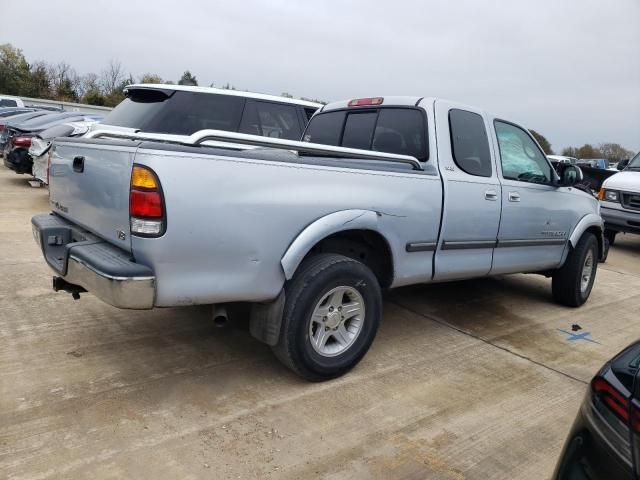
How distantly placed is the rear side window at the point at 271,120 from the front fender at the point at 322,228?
11.3 feet

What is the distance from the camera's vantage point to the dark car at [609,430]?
1.52 meters

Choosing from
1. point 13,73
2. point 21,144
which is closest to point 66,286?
point 21,144

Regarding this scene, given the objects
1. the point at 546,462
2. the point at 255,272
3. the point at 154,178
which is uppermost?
the point at 154,178

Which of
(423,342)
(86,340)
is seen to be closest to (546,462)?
(423,342)

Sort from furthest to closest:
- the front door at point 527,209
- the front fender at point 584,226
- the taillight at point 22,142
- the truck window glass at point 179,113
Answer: the taillight at point 22,142 → the truck window glass at point 179,113 → the front fender at point 584,226 → the front door at point 527,209

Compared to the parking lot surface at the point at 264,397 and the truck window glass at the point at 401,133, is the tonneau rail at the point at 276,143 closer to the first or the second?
the truck window glass at the point at 401,133

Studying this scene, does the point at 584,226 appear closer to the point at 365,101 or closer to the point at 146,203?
the point at 365,101

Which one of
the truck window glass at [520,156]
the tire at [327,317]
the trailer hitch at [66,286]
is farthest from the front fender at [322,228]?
the truck window glass at [520,156]

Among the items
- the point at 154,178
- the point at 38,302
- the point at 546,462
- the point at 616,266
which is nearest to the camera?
the point at 154,178

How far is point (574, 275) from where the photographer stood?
559cm

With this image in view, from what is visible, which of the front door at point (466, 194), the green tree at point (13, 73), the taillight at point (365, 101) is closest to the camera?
the front door at point (466, 194)

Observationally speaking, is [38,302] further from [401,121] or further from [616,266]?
[616,266]

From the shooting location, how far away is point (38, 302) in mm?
4488

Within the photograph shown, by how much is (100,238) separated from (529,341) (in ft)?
11.7
